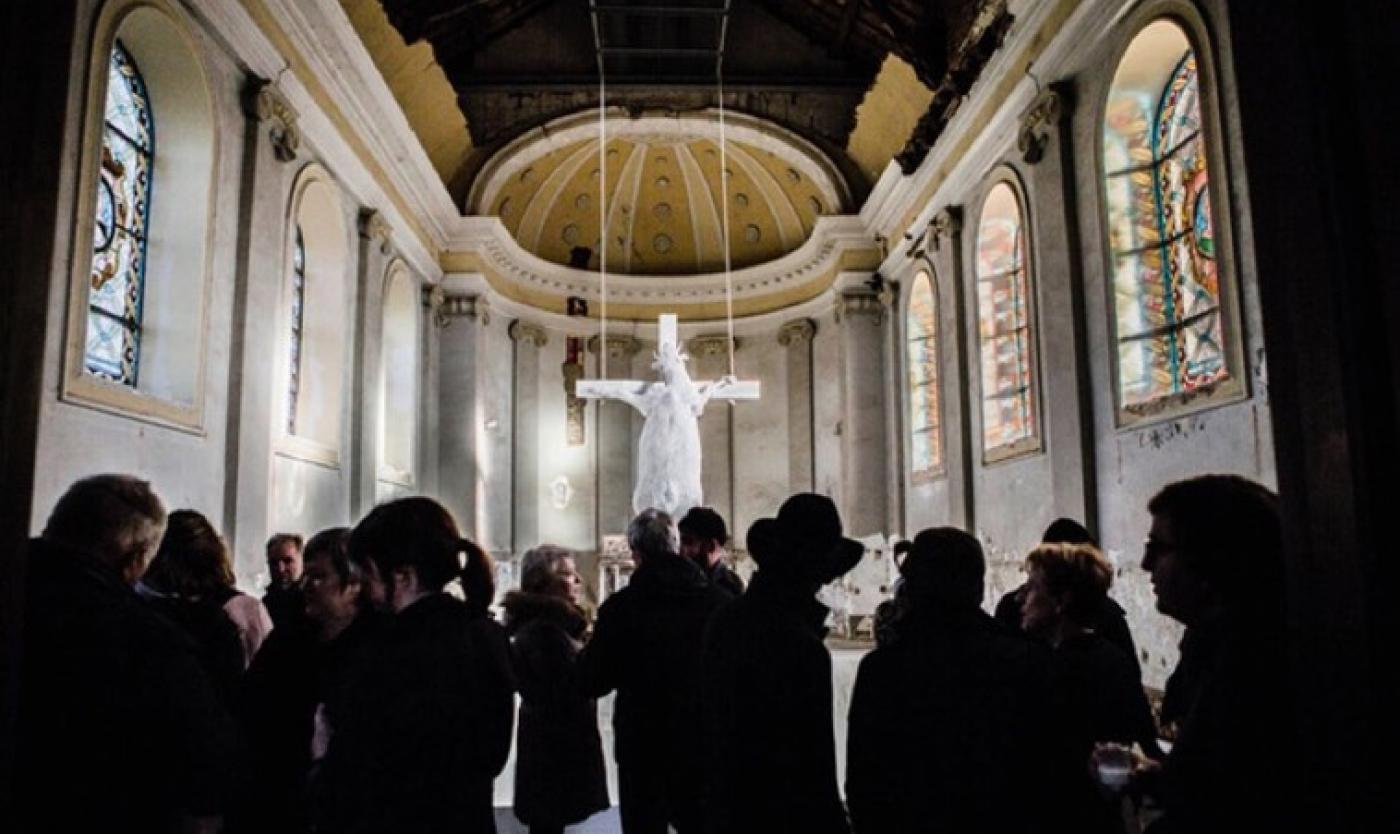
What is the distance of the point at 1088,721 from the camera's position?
2.02 metres

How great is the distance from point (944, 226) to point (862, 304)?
2925mm

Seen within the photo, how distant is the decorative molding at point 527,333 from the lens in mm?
14328

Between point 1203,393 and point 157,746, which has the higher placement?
point 1203,393

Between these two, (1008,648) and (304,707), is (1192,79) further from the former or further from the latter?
(304,707)

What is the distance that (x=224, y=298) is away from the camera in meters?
6.75

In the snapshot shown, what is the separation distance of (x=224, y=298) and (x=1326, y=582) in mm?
7199

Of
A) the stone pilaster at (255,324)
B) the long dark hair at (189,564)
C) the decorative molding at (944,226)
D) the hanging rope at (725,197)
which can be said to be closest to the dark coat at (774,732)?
the long dark hair at (189,564)

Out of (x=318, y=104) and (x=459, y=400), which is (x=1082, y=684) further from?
(x=459, y=400)

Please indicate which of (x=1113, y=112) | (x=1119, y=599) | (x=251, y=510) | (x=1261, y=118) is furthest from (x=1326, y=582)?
(x=251, y=510)

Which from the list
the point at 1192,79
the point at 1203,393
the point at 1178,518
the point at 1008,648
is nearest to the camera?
the point at 1178,518

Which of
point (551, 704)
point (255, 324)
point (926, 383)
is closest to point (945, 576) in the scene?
point (551, 704)

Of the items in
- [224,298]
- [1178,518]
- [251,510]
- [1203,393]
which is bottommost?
→ [1178,518]

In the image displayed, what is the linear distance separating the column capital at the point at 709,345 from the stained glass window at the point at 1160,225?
9.13m

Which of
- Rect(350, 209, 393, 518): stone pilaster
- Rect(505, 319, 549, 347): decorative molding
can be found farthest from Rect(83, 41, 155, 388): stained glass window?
Rect(505, 319, 549, 347): decorative molding
